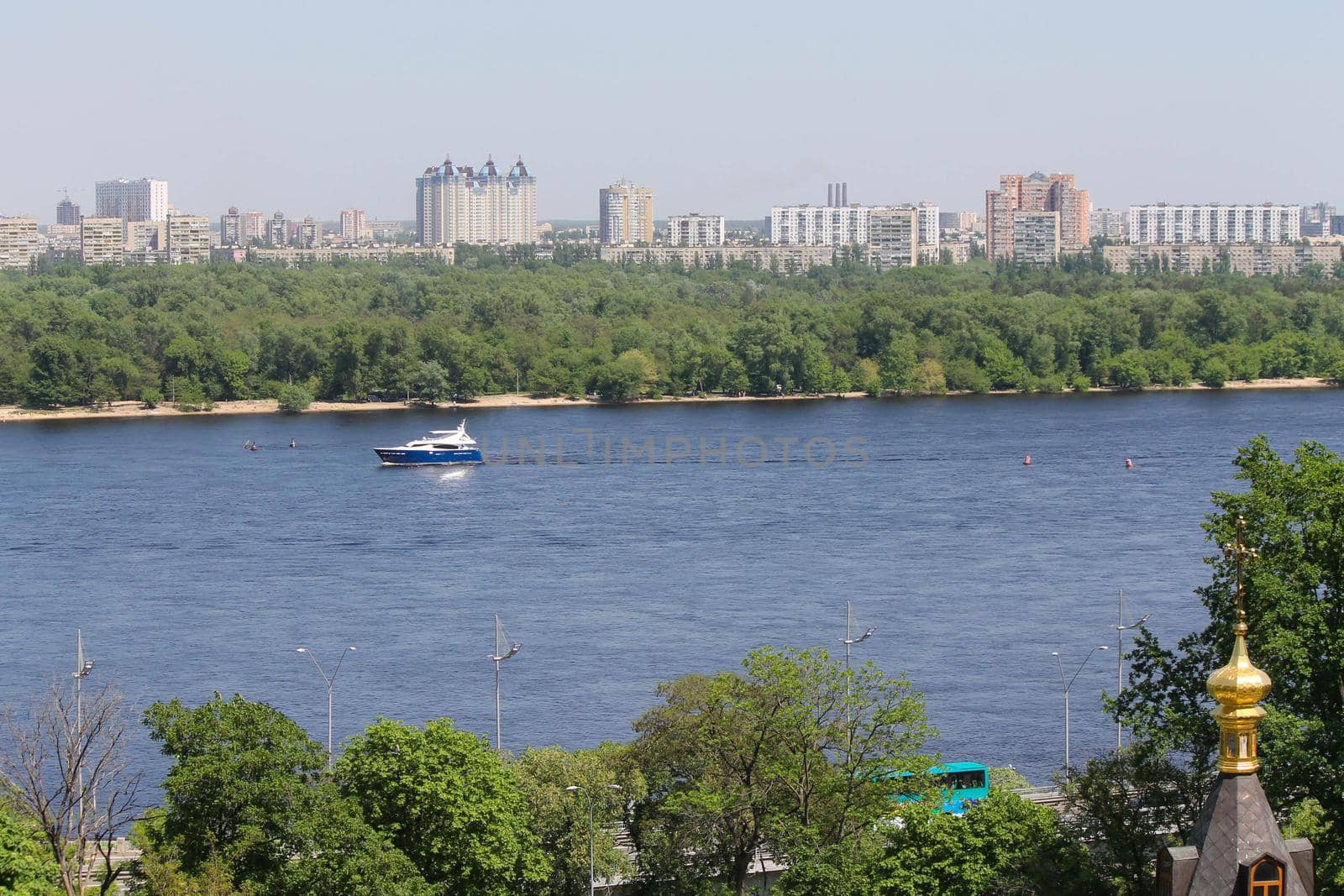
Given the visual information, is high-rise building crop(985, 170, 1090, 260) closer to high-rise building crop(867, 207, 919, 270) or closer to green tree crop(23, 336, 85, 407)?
high-rise building crop(867, 207, 919, 270)

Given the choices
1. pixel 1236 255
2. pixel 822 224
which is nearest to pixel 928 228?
pixel 822 224

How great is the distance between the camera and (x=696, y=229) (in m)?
169

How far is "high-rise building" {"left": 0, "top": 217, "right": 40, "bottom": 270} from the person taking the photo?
136m

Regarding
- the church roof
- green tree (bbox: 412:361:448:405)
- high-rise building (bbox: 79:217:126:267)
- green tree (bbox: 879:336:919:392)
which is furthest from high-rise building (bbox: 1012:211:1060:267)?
the church roof

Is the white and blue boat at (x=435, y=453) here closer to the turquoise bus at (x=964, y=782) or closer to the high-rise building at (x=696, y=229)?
the turquoise bus at (x=964, y=782)

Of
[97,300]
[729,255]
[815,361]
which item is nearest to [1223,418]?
[815,361]

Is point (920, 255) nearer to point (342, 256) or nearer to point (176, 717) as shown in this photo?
point (342, 256)

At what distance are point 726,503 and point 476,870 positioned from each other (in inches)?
1133

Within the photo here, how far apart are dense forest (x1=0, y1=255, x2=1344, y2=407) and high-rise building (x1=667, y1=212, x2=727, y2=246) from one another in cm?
8014

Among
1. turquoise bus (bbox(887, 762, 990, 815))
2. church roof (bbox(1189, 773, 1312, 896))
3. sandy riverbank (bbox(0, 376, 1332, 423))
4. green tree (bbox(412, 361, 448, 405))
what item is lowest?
turquoise bus (bbox(887, 762, 990, 815))

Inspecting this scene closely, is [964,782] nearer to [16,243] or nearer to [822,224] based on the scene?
[16,243]

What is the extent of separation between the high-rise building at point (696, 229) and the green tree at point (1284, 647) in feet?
497

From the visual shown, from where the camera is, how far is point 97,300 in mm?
79562

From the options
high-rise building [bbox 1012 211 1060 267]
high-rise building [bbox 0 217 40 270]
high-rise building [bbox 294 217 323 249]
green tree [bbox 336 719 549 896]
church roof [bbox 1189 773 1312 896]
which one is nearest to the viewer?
church roof [bbox 1189 773 1312 896]
